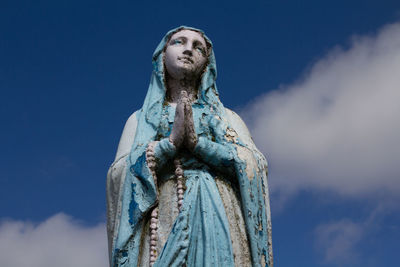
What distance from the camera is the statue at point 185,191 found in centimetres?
660

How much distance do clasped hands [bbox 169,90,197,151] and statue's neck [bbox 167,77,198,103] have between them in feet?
3.45

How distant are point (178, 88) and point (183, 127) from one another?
123cm

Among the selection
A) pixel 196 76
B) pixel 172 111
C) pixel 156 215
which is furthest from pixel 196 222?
pixel 196 76

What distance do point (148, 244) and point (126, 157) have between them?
3.63 feet

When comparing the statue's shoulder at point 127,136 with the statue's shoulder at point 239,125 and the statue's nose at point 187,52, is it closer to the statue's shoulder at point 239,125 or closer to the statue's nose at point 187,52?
the statue's nose at point 187,52

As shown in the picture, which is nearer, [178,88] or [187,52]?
[187,52]

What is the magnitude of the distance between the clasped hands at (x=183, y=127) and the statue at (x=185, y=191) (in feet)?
0.04

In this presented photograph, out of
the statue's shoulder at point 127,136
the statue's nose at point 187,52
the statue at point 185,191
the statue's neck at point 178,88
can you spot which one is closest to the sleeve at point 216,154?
the statue at point 185,191

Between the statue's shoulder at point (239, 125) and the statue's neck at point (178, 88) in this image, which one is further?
the statue's neck at point (178, 88)

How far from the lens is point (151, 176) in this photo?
6.92 m

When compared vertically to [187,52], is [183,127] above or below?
below

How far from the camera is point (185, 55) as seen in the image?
7.96 m

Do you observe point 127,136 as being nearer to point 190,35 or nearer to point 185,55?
point 185,55

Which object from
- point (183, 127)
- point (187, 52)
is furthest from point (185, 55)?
point (183, 127)
